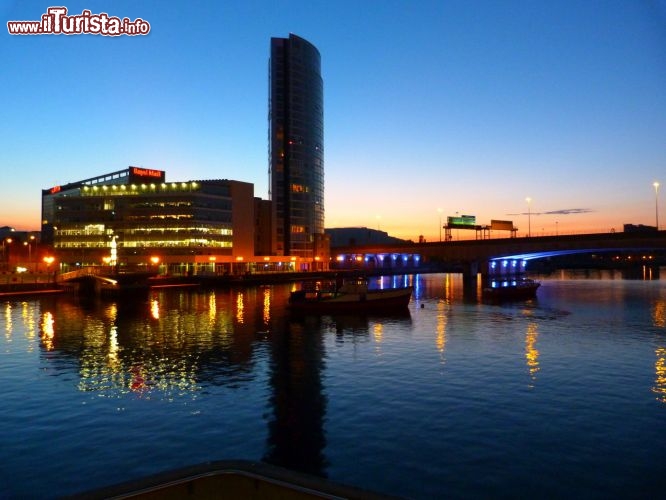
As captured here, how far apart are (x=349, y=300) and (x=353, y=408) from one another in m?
52.5

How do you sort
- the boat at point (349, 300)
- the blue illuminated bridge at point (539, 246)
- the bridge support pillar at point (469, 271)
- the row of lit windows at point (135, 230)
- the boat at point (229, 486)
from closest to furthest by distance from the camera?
the boat at point (229, 486), the boat at point (349, 300), the blue illuminated bridge at point (539, 246), the row of lit windows at point (135, 230), the bridge support pillar at point (469, 271)

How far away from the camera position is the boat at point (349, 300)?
77625 millimetres

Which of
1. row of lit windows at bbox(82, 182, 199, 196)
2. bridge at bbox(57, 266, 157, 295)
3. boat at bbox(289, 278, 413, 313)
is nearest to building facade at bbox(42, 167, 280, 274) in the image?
row of lit windows at bbox(82, 182, 199, 196)

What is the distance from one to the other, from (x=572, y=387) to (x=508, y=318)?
41.3 m

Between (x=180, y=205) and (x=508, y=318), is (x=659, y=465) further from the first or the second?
(x=180, y=205)

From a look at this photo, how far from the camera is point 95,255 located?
186375 mm

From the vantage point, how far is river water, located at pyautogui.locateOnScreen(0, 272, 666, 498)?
61.2ft

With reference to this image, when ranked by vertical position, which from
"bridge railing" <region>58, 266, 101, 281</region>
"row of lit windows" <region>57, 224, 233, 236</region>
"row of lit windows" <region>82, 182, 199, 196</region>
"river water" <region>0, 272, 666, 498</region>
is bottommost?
"river water" <region>0, 272, 666, 498</region>

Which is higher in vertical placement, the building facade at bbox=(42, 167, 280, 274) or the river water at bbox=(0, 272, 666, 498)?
the building facade at bbox=(42, 167, 280, 274)

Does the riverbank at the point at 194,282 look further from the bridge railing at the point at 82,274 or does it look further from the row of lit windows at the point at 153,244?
the row of lit windows at the point at 153,244

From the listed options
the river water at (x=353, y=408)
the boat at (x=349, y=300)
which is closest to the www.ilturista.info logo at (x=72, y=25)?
the river water at (x=353, y=408)

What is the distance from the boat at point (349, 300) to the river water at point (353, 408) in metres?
19.8

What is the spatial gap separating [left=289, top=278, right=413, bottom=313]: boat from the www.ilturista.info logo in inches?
1724

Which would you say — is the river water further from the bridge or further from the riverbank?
the riverbank
